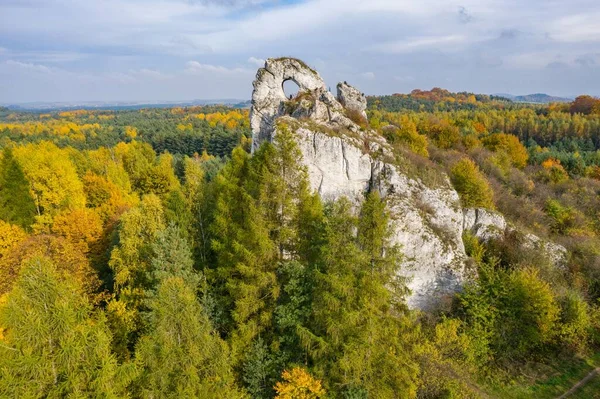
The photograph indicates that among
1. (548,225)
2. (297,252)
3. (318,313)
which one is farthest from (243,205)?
(548,225)

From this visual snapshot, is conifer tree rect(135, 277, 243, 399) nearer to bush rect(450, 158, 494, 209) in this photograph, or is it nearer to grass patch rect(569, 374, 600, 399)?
grass patch rect(569, 374, 600, 399)

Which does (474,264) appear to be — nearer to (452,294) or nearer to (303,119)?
(452,294)

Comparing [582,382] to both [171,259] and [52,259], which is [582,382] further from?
[52,259]

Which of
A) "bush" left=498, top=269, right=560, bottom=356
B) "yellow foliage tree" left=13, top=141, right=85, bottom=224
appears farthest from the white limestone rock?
"yellow foliage tree" left=13, top=141, right=85, bottom=224

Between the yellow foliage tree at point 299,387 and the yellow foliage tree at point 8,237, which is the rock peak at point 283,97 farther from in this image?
the yellow foliage tree at point 8,237

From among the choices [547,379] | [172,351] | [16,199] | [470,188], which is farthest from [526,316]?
[16,199]
